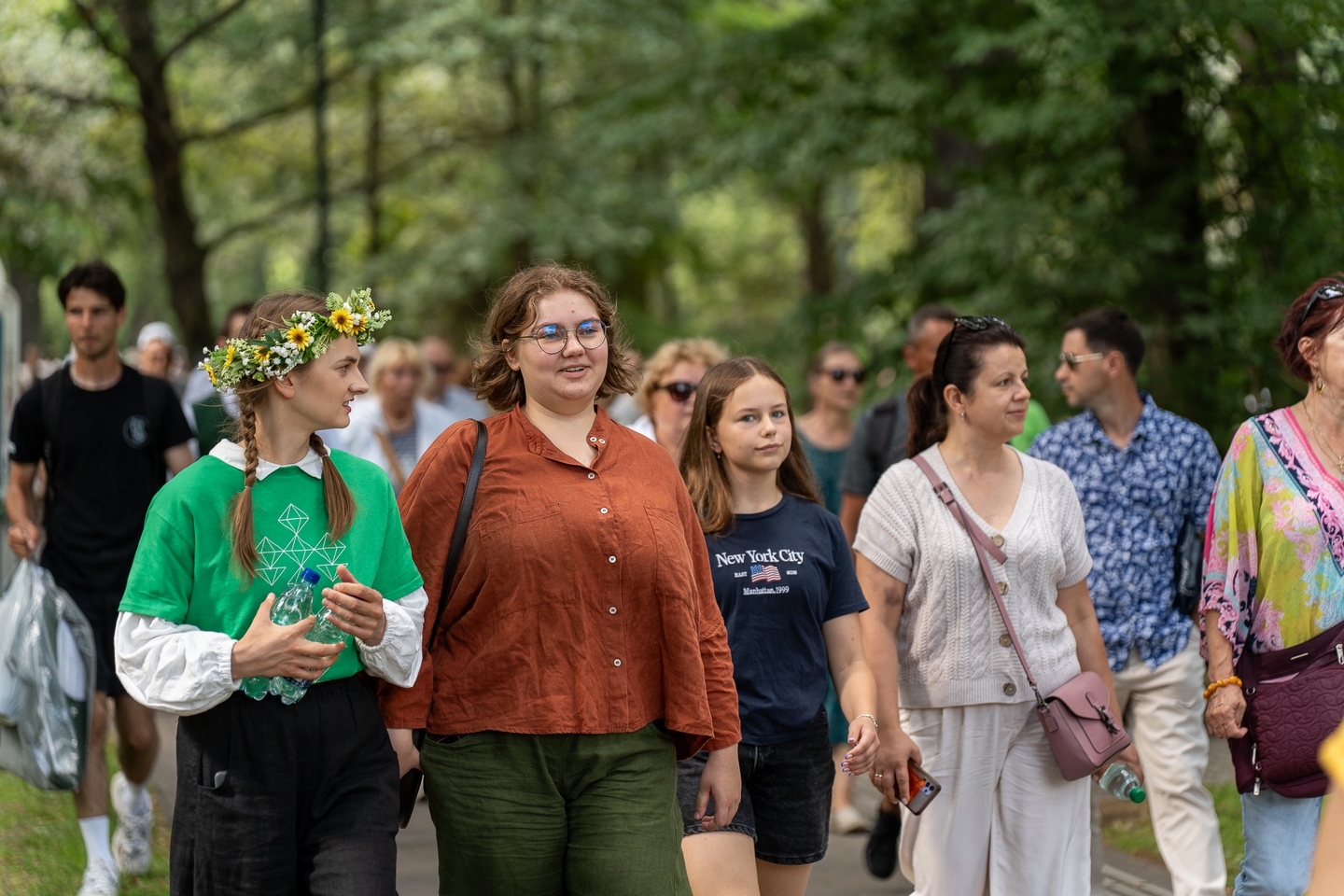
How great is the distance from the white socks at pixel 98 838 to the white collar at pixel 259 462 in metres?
2.87

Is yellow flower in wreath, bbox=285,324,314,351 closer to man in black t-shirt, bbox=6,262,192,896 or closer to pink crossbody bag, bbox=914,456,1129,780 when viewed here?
pink crossbody bag, bbox=914,456,1129,780

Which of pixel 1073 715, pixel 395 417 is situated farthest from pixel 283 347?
pixel 395 417

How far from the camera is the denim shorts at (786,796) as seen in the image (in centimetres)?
425

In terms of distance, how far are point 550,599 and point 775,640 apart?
1.08 m

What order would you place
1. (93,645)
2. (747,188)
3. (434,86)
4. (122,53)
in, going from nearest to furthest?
(93,645) < (122,53) < (434,86) < (747,188)

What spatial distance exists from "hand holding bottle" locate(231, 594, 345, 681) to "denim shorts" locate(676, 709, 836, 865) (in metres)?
1.34

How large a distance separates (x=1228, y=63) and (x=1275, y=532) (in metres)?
5.92

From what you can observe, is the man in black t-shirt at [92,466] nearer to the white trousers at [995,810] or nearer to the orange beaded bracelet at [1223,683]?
the white trousers at [995,810]

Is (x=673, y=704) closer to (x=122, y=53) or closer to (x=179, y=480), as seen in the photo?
(x=179, y=480)

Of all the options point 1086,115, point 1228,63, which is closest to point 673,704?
point 1086,115

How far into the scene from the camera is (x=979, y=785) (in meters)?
4.56

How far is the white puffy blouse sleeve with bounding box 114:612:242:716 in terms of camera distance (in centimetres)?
315

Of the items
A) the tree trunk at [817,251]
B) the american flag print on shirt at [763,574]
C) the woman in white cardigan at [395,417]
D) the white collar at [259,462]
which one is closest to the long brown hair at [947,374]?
the american flag print on shirt at [763,574]

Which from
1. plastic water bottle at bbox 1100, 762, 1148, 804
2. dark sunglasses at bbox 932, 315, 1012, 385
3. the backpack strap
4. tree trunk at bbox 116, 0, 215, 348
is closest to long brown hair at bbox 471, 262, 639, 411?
dark sunglasses at bbox 932, 315, 1012, 385
